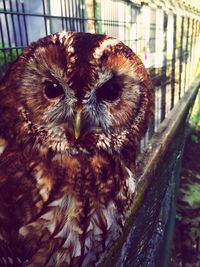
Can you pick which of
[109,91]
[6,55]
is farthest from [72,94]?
[6,55]

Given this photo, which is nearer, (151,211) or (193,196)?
(151,211)

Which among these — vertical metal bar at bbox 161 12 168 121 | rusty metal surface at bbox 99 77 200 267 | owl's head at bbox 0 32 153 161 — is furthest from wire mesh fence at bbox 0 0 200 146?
rusty metal surface at bbox 99 77 200 267

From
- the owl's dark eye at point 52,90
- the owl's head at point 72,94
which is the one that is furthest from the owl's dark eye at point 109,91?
the owl's dark eye at point 52,90

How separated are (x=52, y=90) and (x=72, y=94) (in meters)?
0.07

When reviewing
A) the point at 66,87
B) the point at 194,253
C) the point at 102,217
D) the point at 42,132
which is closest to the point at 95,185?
the point at 102,217

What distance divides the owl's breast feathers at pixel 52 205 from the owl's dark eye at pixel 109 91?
0.70 feet

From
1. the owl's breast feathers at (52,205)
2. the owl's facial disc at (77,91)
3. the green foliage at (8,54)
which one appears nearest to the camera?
the owl's facial disc at (77,91)

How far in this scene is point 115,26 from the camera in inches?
105

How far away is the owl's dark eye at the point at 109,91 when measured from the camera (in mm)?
1237

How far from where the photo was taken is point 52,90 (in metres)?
1.20

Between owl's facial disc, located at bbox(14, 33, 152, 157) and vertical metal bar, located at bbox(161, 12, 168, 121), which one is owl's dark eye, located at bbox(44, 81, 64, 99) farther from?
vertical metal bar, located at bbox(161, 12, 168, 121)

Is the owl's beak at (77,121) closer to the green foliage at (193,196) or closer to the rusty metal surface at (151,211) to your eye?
the rusty metal surface at (151,211)

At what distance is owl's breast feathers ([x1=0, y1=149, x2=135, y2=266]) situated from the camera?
4.29ft

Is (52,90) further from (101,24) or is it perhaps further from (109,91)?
(101,24)
